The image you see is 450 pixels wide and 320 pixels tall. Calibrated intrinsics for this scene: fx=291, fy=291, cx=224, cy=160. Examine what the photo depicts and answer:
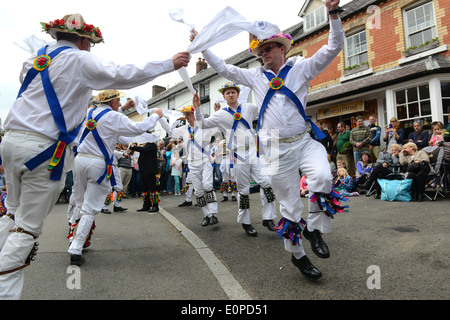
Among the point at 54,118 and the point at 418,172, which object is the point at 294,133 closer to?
the point at 54,118

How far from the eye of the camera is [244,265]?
3.20m

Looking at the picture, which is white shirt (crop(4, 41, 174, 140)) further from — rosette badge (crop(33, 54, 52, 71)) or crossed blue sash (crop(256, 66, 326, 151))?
crossed blue sash (crop(256, 66, 326, 151))

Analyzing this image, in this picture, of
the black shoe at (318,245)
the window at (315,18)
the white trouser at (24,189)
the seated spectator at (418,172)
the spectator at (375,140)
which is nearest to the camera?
the white trouser at (24,189)

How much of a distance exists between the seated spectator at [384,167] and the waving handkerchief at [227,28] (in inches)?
234

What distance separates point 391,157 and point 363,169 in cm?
103

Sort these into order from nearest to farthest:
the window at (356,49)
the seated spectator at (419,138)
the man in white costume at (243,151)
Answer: the man in white costume at (243,151) < the seated spectator at (419,138) < the window at (356,49)

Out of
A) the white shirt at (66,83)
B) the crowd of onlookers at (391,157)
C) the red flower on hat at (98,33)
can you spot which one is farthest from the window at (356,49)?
the white shirt at (66,83)

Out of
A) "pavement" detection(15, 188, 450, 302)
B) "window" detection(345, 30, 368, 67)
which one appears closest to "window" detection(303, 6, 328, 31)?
"window" detection(345, 30, 368, 67)

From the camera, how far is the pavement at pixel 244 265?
97.7 inches

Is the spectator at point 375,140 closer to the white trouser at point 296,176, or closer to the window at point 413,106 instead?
the window at point 413,106

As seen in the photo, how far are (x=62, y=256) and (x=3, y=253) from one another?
2.00 metres

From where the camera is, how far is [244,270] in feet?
9.96

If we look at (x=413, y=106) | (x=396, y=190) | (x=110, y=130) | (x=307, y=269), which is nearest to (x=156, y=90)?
(x=413, y=106)

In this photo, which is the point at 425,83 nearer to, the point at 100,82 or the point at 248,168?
the point at 248,168
